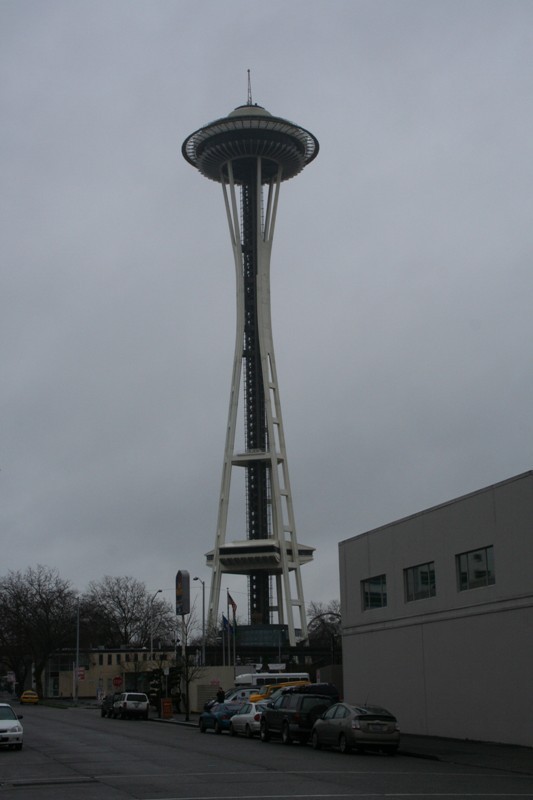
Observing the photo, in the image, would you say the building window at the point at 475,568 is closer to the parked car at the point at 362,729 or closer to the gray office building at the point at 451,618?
the gray office building at the point at 451,618

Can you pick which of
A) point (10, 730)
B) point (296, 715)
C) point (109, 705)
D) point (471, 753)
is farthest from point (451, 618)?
point (109, 705)

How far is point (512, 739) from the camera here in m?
33.2

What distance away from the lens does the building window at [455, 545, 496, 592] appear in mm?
36000

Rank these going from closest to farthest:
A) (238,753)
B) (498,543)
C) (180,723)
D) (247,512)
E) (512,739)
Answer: (238,753)
(512,739)
(498,543)
(180,723)
(247,512)

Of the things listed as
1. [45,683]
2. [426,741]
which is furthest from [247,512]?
[426,741]

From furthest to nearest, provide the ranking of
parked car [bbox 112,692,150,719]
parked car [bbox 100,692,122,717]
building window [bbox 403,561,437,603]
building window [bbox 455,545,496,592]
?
1. parked car [bbox 100,692,122,717]
2. parked car [bbox 112,692,150,719]
3. building window [bbox 403,561,437,603]
4. building window [bbox 455,545,496,592]

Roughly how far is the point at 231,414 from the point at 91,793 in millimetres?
99931

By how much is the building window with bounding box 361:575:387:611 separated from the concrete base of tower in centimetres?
7846

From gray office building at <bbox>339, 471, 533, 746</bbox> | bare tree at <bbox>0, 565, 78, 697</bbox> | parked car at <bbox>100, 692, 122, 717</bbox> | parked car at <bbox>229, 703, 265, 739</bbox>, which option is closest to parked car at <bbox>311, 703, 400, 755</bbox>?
gray office building at <bbox>339, 471, 533, 746</bbox>

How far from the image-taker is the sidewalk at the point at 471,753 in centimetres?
2731

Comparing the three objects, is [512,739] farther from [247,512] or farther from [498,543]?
[247,512]

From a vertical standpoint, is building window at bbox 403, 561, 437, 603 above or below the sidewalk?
above

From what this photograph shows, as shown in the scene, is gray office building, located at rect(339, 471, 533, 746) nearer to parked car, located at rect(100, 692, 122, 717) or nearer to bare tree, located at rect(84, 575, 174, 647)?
parked car, located at rect(100, 692, 122, 717)

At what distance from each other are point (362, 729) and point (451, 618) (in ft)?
28.1
